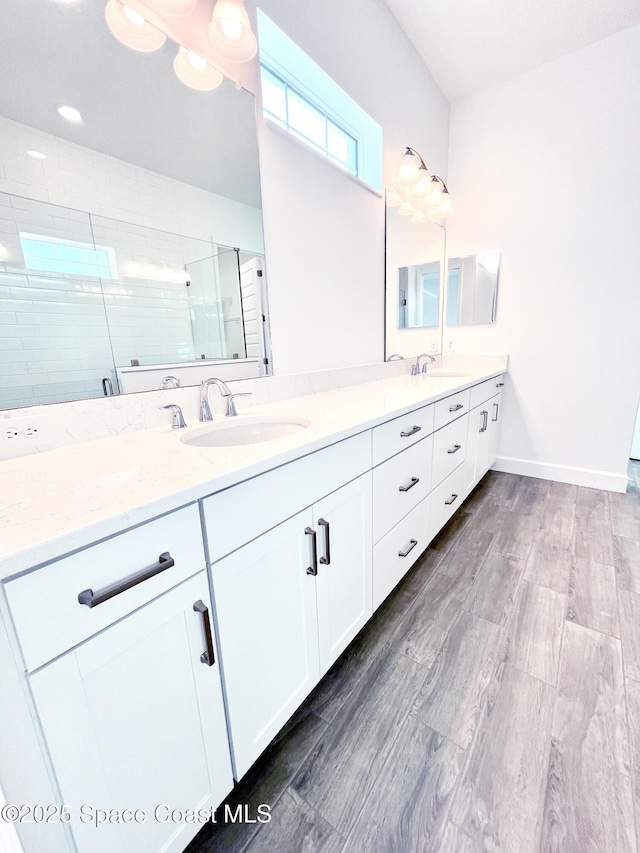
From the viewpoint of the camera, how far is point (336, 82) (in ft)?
5.24

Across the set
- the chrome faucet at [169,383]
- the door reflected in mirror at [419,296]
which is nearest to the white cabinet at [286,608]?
the chrome faucet at [169,383]

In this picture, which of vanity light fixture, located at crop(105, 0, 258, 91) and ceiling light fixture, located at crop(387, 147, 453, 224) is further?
ceiling light fixture, located at crop(387, 147, 453, 224)

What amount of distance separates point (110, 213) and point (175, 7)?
0.70m

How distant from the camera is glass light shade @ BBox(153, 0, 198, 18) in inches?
40.2

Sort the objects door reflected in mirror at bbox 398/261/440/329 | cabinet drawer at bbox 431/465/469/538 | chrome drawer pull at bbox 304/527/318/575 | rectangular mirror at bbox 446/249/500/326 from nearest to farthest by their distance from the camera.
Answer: chrome drawer pull at bbox 304/527/318/575 < cabinet drawer at bbox 431/465/469/538 < door reflected in mirror at bbox 398/261/440/329 < rectangular mirror at bbox 446/249/500/326

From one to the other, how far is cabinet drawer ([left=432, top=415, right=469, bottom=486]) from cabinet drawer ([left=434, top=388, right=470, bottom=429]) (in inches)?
1.4

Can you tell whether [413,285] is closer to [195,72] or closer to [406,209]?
[406,209]

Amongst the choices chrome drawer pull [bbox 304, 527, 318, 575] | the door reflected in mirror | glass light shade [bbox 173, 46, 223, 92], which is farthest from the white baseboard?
glass light shade [bbox 173, 46, 223, 92]

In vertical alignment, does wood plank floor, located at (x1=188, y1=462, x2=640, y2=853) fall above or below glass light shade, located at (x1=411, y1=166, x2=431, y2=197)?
below

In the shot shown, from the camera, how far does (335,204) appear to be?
1.72 meters

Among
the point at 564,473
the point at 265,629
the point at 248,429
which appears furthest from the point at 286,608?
the point at 564,473

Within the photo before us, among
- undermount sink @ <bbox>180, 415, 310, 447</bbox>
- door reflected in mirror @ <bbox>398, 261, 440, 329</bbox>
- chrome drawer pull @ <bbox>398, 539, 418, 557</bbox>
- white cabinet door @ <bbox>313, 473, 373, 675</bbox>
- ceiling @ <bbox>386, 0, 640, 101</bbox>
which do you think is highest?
ceiling @ <bbox>386, 0, 640, 101</bbox>

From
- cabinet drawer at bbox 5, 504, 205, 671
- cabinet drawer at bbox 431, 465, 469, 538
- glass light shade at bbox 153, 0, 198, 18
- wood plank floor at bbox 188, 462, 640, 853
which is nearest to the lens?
cabinet drawer at bbox 5, 504, 205, 671

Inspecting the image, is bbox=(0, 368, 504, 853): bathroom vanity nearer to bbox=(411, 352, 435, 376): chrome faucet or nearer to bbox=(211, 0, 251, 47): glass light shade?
bbox=(211, 0, 251, 47): glass light shade
